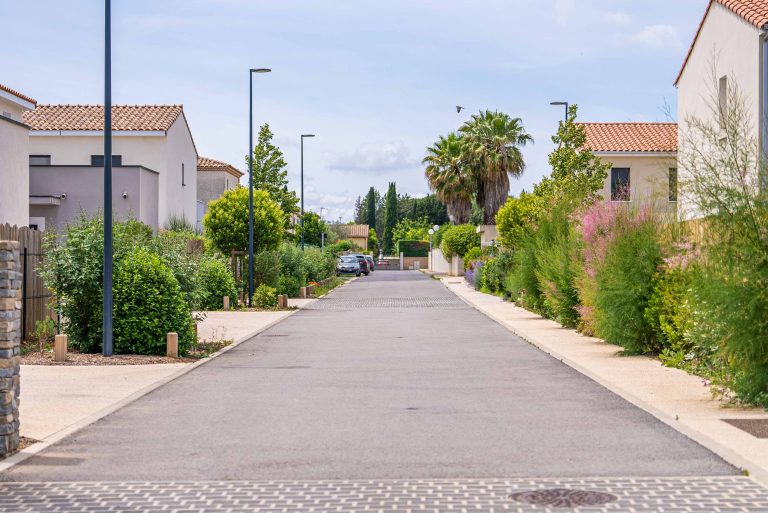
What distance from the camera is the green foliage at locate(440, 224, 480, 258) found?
7112 cm

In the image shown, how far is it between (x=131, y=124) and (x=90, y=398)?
39.1 meters

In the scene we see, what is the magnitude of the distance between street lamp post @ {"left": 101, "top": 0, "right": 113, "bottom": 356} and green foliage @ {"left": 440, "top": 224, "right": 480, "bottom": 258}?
178 ft

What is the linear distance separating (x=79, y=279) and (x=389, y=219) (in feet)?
400

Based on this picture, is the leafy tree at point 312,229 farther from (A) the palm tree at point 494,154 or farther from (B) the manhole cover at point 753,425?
(B) the manhole cover at point 753,425

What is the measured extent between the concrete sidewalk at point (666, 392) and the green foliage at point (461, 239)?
4735 cm

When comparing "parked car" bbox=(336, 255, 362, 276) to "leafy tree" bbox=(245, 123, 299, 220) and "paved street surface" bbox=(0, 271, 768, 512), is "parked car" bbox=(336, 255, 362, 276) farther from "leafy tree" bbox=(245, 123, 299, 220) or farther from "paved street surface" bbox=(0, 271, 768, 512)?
"paved street surface" bbox=(0, 271, 768, 512)

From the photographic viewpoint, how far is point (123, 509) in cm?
697

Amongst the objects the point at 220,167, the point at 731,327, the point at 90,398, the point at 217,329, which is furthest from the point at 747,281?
the point at 220,167

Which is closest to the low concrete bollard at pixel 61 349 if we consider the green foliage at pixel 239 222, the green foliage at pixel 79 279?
the green foliage at pixel 79 279

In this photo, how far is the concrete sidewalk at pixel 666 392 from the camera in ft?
29.6

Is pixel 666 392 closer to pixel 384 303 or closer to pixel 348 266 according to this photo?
pixel 384 303

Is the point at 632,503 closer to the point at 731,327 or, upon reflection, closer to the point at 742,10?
the point at 731,327

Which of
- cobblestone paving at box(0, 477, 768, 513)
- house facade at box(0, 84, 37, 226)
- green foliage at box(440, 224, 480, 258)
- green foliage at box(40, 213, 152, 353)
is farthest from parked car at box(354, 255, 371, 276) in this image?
cobblestone paving at box(0, 477, 768, 513)

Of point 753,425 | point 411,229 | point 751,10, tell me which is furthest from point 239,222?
point 411,229
